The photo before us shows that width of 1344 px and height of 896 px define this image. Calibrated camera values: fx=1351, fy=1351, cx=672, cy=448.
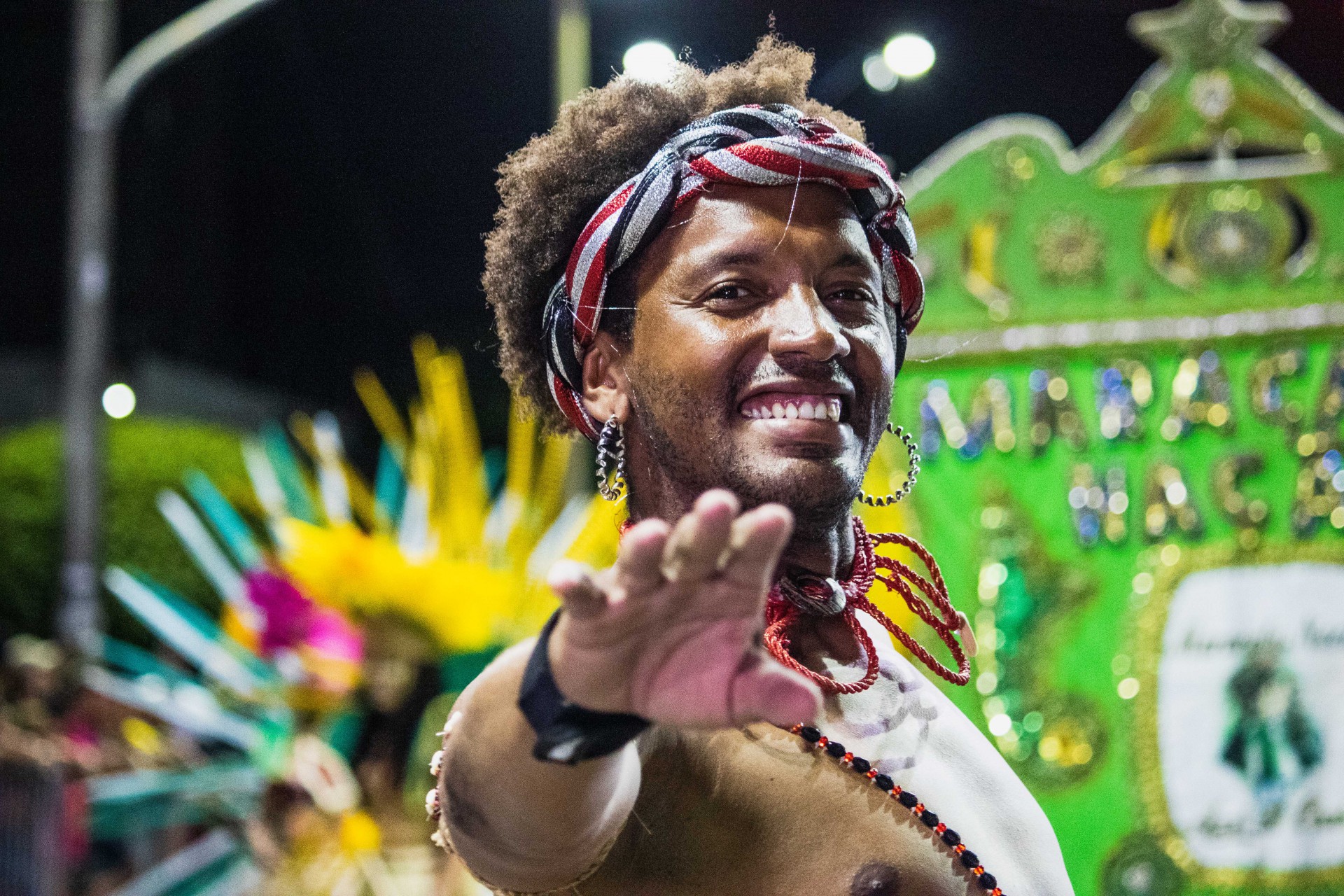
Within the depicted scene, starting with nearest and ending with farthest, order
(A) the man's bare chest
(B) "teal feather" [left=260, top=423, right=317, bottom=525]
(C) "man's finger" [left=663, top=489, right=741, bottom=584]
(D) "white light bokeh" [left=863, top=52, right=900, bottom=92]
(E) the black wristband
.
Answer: (C) "man's finger" [left=663, top=489, right=741, bottom=584] < (E) the black wristband < (A) the man's bare chest < (D) "white light bokeh" [left=863, top=52, right=900, bottom=92] < (B) "teal feather" [left=260, top=423, right=317, bottom=525]

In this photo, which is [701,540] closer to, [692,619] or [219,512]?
[692,619]

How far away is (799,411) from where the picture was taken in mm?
1644

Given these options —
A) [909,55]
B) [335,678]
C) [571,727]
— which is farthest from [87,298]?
[571,727]

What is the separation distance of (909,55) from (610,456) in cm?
264

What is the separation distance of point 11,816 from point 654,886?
5881 mm

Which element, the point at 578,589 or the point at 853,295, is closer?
the point at 578,589

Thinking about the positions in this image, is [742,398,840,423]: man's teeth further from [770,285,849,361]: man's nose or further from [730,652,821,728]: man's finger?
[730,652,821,728]: man's finger

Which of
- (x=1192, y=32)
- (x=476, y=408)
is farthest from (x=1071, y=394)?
(x=476, y=408)

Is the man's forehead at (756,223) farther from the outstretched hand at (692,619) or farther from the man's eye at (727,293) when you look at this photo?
the outstretched hand at (692,619)

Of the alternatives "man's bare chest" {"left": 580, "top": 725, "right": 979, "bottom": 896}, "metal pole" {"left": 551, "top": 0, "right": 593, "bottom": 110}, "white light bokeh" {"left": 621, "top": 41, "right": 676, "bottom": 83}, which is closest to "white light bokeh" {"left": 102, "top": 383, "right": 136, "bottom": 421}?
"metal pole" {"left": 551, "top": 0, "right": 593, "bottom": 110}

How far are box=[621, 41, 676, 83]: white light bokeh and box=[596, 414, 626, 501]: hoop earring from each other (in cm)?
55

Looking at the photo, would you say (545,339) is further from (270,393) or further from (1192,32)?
(270,393)

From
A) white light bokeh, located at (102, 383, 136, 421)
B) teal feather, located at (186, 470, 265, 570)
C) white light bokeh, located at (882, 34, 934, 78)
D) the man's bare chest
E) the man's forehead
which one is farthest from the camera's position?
white light bokeh, located at (102, 383, 136, 421)

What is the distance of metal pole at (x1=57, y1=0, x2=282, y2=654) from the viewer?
768cm
